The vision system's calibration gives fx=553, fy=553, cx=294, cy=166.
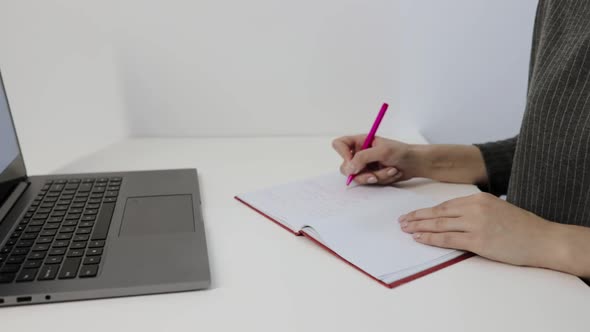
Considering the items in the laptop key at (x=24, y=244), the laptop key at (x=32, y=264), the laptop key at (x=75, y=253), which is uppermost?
the laptop key at (x=24, y=244)

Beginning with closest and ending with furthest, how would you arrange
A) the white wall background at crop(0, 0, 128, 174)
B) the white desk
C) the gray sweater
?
the white desk
the gray sweater
the white wall background at crop(0, 0, 128, 174)

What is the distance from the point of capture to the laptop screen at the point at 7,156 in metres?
0.81

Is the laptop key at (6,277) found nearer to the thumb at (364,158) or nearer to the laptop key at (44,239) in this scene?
the laptop key at (44,239)

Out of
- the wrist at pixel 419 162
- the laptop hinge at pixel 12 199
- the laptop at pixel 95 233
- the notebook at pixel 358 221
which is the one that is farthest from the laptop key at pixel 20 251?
the wrist at pixel 419 162

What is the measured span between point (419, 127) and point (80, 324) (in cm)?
91

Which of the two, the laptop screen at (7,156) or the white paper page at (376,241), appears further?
the laptop screen at (7,156)

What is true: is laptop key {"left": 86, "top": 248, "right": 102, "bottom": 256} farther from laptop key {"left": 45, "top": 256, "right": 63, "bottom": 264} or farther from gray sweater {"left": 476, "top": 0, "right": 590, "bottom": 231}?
gray sweater {"left": 476, "top": 0, "right": 590, "bottom": 231}

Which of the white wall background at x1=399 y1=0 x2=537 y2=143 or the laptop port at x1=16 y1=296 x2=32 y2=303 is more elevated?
the white wall background at x1=399 y1=0 x2=537 y2=143

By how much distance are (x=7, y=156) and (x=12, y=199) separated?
0.23ft

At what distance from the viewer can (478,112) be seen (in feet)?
4.15

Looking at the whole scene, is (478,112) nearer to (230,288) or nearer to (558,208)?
(558,208)

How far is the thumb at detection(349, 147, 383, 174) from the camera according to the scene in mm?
909

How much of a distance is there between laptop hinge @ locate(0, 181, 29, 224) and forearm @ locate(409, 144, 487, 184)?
0.64 meters

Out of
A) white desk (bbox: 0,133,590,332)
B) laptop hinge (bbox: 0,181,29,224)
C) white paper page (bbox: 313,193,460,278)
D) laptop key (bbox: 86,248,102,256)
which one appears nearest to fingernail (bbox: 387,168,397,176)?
white paper page (bbox: 313,193,460,278)
